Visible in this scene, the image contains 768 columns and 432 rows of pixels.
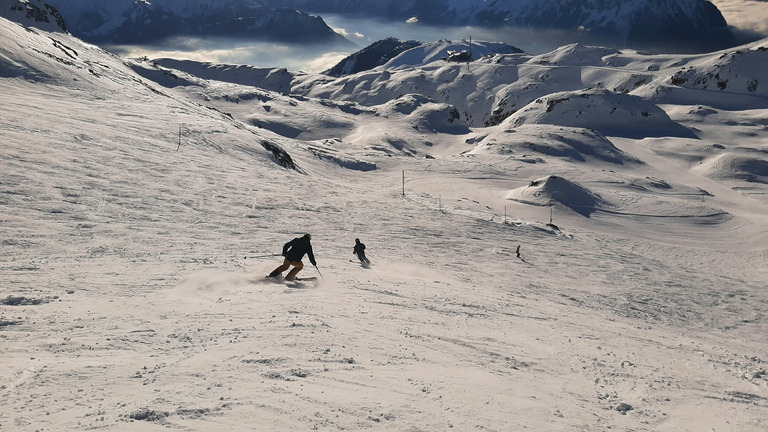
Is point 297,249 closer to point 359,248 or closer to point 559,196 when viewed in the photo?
point 359,248

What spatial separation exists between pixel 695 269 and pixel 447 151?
181 ft

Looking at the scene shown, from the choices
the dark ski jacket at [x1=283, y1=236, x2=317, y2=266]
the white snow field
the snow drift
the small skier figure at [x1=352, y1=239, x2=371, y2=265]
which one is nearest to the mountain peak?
the white snow field

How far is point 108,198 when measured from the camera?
800 inches

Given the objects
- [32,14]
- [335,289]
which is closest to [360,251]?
[335,289]

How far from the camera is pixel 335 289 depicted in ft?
45.6

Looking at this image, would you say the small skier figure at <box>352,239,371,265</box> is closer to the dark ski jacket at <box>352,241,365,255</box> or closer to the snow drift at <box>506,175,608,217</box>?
the dark ski jacket at <box>352,241,365,255</box>

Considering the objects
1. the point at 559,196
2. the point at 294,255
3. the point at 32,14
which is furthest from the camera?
the point at 32,14

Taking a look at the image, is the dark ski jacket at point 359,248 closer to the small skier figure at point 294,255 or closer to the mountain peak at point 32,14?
the small skier figure at point 294,255

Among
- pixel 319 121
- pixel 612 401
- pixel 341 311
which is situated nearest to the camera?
pixel 612 401

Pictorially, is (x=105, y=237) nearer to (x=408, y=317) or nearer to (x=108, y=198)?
(x=108, y=198)

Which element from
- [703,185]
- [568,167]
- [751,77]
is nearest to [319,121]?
[568,167]

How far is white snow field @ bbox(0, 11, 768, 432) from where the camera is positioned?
765 centimetres

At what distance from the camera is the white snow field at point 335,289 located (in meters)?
7.65

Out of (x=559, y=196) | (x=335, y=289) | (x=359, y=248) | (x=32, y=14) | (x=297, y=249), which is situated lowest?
(x=559, y=196)
